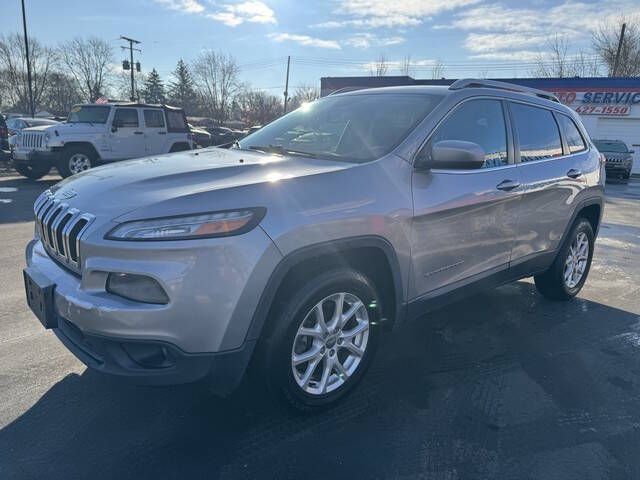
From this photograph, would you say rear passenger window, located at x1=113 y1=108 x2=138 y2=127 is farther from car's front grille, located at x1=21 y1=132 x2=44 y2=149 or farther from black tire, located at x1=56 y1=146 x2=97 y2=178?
car's front grille, located at x1=21 y1=132 x2=44 y2=149

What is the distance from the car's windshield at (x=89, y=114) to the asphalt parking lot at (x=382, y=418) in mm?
9458

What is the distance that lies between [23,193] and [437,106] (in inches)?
399

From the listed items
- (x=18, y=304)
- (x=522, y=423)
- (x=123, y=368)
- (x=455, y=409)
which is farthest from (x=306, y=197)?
(x=18, y=304)

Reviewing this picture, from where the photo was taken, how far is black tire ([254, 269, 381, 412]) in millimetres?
2379

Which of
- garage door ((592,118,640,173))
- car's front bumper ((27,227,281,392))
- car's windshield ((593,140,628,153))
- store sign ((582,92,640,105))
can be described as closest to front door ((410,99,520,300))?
car's front bumper ((27,227,281,392))

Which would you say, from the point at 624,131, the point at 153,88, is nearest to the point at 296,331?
the point at 624,131

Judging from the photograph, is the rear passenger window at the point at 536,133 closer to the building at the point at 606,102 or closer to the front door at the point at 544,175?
the front door at the point at 544,175

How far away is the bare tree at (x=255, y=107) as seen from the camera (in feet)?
169

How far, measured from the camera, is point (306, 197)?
2393 millimetres

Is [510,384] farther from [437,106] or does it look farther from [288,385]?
[437,106]

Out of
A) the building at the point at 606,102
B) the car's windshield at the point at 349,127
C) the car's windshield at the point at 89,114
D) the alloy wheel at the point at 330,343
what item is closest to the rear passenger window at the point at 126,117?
the car's windshield at the point at 89,114

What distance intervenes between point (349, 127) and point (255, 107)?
183 feet

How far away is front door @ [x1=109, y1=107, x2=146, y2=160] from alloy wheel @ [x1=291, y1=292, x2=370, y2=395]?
11.2 m

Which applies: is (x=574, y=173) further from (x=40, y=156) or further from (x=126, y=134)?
(x=40, y=156)
